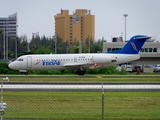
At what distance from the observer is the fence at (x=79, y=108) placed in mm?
12492

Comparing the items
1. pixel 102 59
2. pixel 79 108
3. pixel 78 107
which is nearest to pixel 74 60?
pixel 102 59

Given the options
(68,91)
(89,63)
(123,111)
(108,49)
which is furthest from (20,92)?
(108,49)

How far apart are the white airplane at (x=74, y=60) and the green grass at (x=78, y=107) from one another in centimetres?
3320

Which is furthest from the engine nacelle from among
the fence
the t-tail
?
the fence

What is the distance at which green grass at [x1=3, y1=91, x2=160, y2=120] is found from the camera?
12.6m

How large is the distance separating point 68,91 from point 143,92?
3.12 metres

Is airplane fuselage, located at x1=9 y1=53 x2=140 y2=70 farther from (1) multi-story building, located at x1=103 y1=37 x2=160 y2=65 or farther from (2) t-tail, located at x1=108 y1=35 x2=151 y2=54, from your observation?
A: (1) multi-story building, located at x1=103 y1=37 x2=160 y2=65

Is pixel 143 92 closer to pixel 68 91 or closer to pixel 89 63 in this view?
pixel 68 91

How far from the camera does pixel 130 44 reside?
1991 inches

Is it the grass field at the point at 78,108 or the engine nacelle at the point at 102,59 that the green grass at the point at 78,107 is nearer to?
the grass field at the point at 78,108

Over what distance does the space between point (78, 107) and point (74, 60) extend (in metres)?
36.0

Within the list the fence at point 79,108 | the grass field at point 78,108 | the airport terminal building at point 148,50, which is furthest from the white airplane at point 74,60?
the grass field at point 78,108

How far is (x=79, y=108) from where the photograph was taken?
43.6ft

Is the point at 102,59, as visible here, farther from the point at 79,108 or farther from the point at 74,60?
the point at 79,108
